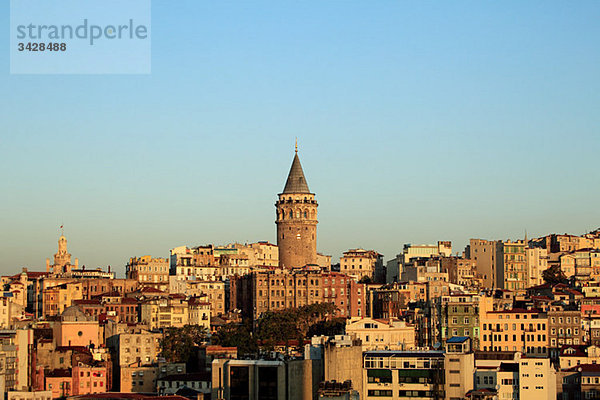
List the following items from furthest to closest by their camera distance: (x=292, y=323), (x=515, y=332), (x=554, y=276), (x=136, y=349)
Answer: (x=554, y=276) < (x=292, y=323) < (x=515, y=332) < (x=136, y=349)

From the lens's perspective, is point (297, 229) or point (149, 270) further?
point (149, 270)

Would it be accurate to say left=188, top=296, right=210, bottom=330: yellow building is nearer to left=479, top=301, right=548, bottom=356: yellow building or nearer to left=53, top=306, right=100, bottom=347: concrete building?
left=53, top=306, right=100, bottom=347: concrete building

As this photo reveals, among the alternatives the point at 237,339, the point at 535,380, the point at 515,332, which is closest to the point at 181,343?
the point at 237,339

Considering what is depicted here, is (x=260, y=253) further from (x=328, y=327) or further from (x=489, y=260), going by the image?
(x=328, y=327)

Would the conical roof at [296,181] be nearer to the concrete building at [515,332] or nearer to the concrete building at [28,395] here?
the concrete building at [515,332]

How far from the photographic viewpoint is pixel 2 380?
75562mm

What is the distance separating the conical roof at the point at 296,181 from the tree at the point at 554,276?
83.8 ft

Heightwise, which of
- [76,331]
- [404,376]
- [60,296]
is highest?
[60,296]

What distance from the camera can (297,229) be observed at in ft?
425

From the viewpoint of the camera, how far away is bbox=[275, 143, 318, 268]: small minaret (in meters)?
129

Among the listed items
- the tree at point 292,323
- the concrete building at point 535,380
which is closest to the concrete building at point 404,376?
the concrete building at point 535,380

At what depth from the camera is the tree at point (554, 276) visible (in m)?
129

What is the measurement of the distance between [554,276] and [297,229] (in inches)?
1031

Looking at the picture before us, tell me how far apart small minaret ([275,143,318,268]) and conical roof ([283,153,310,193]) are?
1.59 feet
